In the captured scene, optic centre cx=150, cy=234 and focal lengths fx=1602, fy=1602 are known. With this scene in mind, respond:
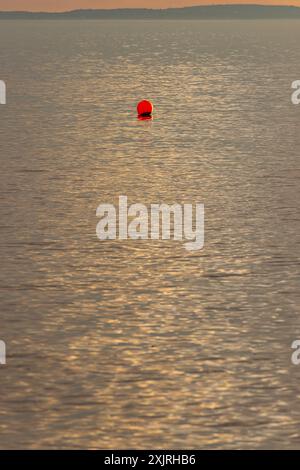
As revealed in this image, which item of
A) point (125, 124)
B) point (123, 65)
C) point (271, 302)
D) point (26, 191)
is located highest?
point (123, 65)

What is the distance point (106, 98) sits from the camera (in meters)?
66.8

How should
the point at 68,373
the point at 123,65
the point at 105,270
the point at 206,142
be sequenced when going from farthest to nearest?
the point at 123,65, the point at 206,142, the point at 105,270, the point at 68,373

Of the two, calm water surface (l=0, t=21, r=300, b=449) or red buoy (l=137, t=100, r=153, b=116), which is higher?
red buoy (l=137, t=100, r=153, b=116)

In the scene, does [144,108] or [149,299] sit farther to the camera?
[144,108]

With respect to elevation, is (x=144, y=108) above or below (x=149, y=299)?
above

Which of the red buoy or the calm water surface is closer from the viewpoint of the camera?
the calm water surface

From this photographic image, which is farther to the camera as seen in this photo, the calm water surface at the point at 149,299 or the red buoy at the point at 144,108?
the red buoy at the point at 144,108

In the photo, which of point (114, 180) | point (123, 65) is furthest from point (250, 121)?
point (123, 65)

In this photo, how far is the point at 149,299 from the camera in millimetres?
21375

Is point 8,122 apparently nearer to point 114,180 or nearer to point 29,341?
point 114,180

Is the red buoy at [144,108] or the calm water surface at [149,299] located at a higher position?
the red buoy at [144,108]

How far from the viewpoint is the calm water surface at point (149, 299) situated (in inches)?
627

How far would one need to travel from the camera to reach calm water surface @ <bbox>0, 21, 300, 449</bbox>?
15.9 meters

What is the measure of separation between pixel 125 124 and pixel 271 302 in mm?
30184
